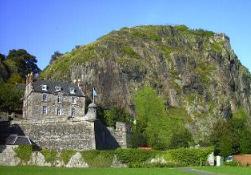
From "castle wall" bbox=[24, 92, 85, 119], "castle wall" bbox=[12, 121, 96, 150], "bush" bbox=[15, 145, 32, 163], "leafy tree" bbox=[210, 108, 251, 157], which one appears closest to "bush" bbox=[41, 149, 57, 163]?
"bush" bbox=[15, 145, 32, 163]

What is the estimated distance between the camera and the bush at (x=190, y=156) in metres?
63.2

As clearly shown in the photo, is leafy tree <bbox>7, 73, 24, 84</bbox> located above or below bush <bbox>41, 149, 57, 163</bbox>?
above

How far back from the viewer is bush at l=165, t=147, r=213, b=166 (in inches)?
2490

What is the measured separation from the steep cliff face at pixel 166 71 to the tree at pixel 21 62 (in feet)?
14.6

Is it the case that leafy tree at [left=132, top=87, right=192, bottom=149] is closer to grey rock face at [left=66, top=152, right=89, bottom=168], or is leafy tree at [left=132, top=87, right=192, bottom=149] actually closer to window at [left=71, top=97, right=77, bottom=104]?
window at [left=71, top=97, right=77, bottom=104]

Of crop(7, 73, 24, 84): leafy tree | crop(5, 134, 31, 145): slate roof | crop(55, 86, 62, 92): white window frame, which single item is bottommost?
crop(5, 134, 31, 145): slate roof

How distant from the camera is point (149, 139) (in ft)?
306

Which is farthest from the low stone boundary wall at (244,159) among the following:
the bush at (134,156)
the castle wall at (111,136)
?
the castle wall at (111,136)

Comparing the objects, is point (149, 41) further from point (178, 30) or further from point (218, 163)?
point (218, 163)

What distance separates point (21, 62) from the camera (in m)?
123

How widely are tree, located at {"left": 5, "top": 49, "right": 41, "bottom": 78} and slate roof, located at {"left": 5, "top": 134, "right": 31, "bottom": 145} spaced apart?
56.7 m

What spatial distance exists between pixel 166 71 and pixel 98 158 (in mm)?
71506

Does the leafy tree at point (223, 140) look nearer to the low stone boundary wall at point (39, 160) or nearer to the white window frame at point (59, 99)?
the low stone boundary wall at point (39, 160)

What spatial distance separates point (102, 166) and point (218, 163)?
1590cm
